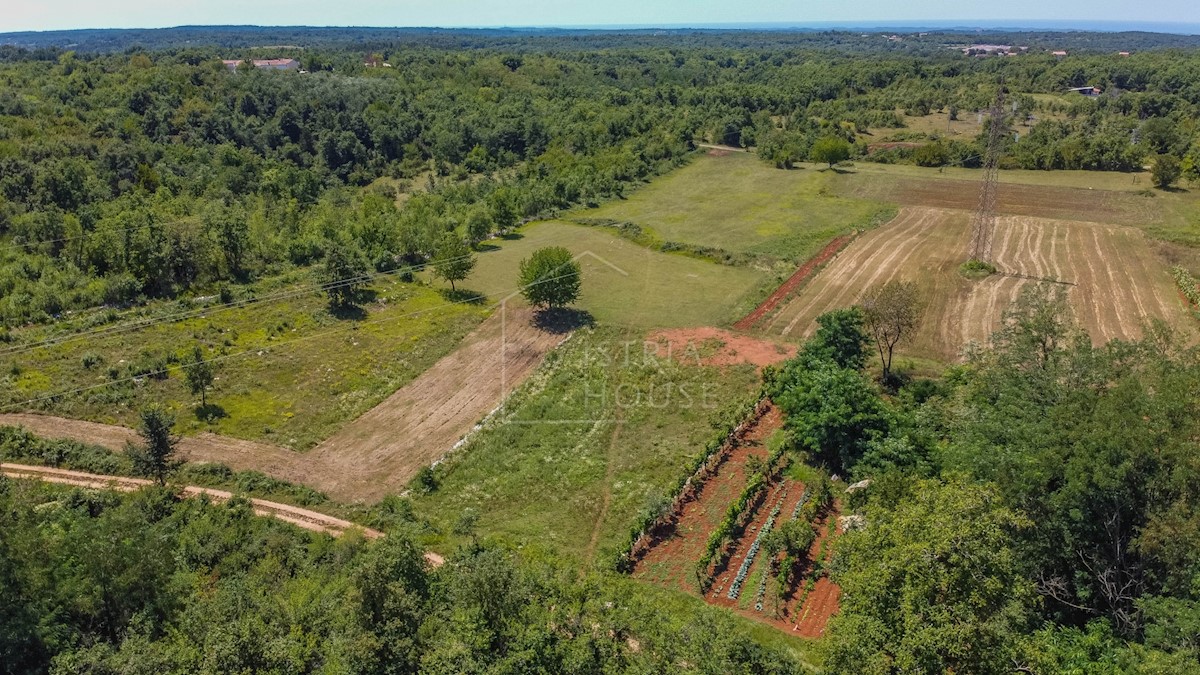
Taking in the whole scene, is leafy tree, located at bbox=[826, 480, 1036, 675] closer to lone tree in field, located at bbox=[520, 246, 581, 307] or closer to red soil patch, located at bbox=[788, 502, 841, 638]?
red soil patch, located at bbox=[788, 502, 841, 638]

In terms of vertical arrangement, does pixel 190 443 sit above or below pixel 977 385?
below

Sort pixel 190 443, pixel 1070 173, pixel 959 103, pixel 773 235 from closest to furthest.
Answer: pixel 190 443 → pixel 773 235 → pixel 1070 173 → pixel 959 103

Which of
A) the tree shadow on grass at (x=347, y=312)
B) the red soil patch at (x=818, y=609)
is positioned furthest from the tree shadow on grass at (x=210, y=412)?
the red soil patch at (x=818, y=609)

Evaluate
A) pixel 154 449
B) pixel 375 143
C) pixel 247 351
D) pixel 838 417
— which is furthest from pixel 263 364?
pixel 375 143

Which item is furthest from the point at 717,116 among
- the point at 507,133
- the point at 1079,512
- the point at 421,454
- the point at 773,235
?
the point at 1079,512

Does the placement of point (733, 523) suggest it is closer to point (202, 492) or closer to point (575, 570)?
point (575, 570)

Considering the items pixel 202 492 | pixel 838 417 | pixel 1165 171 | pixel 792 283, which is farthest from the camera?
pixel 1165 171

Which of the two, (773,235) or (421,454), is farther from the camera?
(773,235)

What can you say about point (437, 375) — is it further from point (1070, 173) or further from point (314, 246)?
point (1070, 173)
